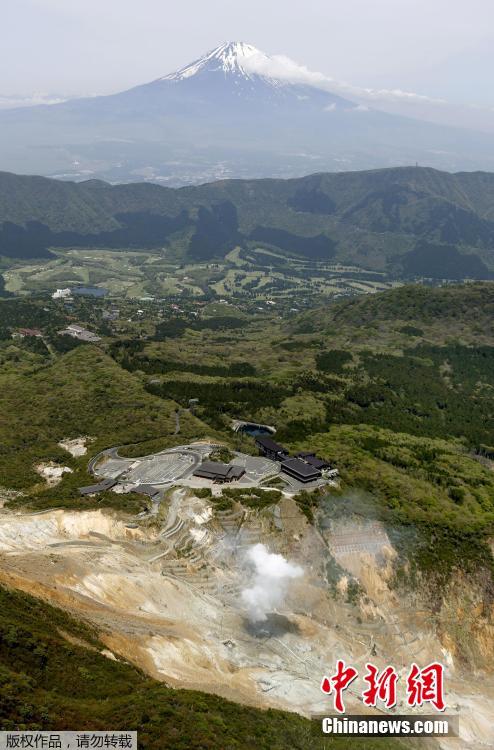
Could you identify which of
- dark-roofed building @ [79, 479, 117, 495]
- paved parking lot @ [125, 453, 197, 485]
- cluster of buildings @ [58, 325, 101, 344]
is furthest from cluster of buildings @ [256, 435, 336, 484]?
cluster of buildings @ [58, 325, 101, 344]

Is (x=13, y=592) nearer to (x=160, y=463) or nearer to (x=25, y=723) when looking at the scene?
(x=25, y=723)

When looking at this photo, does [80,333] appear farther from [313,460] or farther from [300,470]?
[300,470]

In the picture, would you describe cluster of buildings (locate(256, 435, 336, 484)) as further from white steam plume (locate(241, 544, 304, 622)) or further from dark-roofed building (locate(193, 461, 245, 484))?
white steam plume (locate(241, 544, 304, 622))

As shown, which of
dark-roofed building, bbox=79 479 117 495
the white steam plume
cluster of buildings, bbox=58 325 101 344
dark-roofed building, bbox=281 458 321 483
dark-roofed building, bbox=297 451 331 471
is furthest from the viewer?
cluster of buildings, bbox=58 325 101 344

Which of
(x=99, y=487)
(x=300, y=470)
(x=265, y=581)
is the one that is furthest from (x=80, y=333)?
(x=265, y=581)

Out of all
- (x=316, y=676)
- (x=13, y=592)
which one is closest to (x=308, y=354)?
(x=316, y=676)

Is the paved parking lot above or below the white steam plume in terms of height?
above
